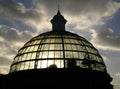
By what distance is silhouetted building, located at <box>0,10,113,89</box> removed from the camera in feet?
125

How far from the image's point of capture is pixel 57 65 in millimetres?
39938

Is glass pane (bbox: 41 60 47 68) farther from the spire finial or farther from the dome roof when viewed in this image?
the spire finial

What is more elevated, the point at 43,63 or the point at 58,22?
the point at 58,22

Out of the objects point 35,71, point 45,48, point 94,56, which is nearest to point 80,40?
point 94,56

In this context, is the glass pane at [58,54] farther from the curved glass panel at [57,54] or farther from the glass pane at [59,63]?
the glass pane at [59,63]

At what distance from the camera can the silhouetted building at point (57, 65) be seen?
38.0 m

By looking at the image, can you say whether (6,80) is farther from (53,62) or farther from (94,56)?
(94,56)

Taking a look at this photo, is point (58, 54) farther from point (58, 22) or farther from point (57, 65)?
point (58, 22)

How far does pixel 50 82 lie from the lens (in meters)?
37.6

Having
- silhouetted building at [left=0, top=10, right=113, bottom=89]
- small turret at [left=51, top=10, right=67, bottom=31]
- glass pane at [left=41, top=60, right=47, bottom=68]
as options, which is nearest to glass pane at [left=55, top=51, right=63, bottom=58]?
silhouetted building at [left=0, top=10, right=113, bottom=89]

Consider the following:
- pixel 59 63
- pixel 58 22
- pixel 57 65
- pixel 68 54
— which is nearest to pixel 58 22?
pixel 58 22

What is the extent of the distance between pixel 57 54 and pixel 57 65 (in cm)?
179

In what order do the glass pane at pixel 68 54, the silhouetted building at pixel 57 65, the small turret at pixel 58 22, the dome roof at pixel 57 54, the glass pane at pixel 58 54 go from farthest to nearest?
the small turret at pixel 58 22, the glass pane at pixel 68 54, the glass pane at pixel 58 54, the dome roof at pixel 57 54, the silhouetted building at pixel 57 65

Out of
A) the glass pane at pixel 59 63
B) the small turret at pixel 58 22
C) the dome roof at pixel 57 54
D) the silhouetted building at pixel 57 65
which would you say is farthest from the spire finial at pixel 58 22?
the glass pane at pixel 59 63
